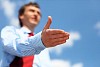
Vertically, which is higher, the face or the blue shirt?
the face

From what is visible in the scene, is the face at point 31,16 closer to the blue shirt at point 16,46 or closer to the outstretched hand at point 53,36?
the blue shirt at point 16,46

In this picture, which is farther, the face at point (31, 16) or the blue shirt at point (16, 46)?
the face at point (31, 16)

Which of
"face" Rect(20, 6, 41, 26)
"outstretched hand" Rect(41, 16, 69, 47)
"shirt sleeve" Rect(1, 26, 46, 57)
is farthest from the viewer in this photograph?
"face" Rect(20, 6, 41, 26)

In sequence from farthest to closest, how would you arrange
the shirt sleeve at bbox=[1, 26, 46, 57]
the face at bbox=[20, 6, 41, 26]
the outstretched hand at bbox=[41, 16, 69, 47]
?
1. the face at bbox=[20, 6, 41, 26]
2. the shirt sleeve at bbox=[1, 26, 46, 57]
3. the outstretched hand at bbox=[41, 16, 69, 47]

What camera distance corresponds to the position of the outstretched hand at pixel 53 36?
210 centimetres

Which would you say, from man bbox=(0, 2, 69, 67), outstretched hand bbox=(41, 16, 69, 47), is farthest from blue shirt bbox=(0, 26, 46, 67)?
outstretched hand bbox=(41, 16, 69, 47)

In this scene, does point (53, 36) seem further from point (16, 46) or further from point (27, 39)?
point (16, 46)

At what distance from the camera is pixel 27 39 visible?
241cm

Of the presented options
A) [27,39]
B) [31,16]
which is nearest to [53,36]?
[27,39]

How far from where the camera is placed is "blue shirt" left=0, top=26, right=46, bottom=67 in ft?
7.73

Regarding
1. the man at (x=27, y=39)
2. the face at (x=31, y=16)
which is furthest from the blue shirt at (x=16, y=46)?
the face at (x=31, y=16)

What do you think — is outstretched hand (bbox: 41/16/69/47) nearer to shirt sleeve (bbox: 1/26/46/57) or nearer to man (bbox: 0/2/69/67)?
man (bbox: 0/2/69/67)

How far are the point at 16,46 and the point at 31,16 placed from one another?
0.86m

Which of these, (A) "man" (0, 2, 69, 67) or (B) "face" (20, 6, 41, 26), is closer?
(A) "man" (0, 2, 69, 67)
